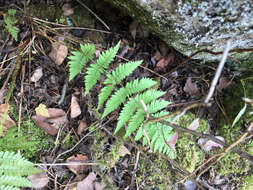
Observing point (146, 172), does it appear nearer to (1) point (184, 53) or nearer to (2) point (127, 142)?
(2) point (127, 142)

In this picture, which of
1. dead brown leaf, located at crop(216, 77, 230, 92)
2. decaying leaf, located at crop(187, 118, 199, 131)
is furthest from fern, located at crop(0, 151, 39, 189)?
dead brown leaf, located at crop(216, 77, 230, 92)

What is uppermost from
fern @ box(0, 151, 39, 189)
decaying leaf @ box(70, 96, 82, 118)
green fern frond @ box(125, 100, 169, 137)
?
green fern frond @ box(125, 100, 169, 137)

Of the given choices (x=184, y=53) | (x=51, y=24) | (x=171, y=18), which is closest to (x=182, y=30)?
(x=171, y=18)

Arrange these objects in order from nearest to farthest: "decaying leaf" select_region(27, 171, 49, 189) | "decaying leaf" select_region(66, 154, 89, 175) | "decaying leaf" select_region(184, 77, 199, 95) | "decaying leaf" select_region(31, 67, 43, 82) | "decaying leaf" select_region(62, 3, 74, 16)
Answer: "decaying leaf" select_region(27, 171, 49, 189) < "decaying leaf" select_region(66, 154, 89, 175) < "decaying leaf" select_region(31, 67, 43, 82) < "decaying leaf" select_region(62, 3, 74, 16) < "decaying leaf" select_region(184, 77, 199, 95)

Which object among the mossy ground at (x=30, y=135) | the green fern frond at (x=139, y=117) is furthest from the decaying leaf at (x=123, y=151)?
the mossy ground at (x=30, y=135)

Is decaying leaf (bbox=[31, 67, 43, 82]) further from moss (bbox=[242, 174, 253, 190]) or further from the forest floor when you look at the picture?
moss (bbox=[242, 174, 253, 190])
